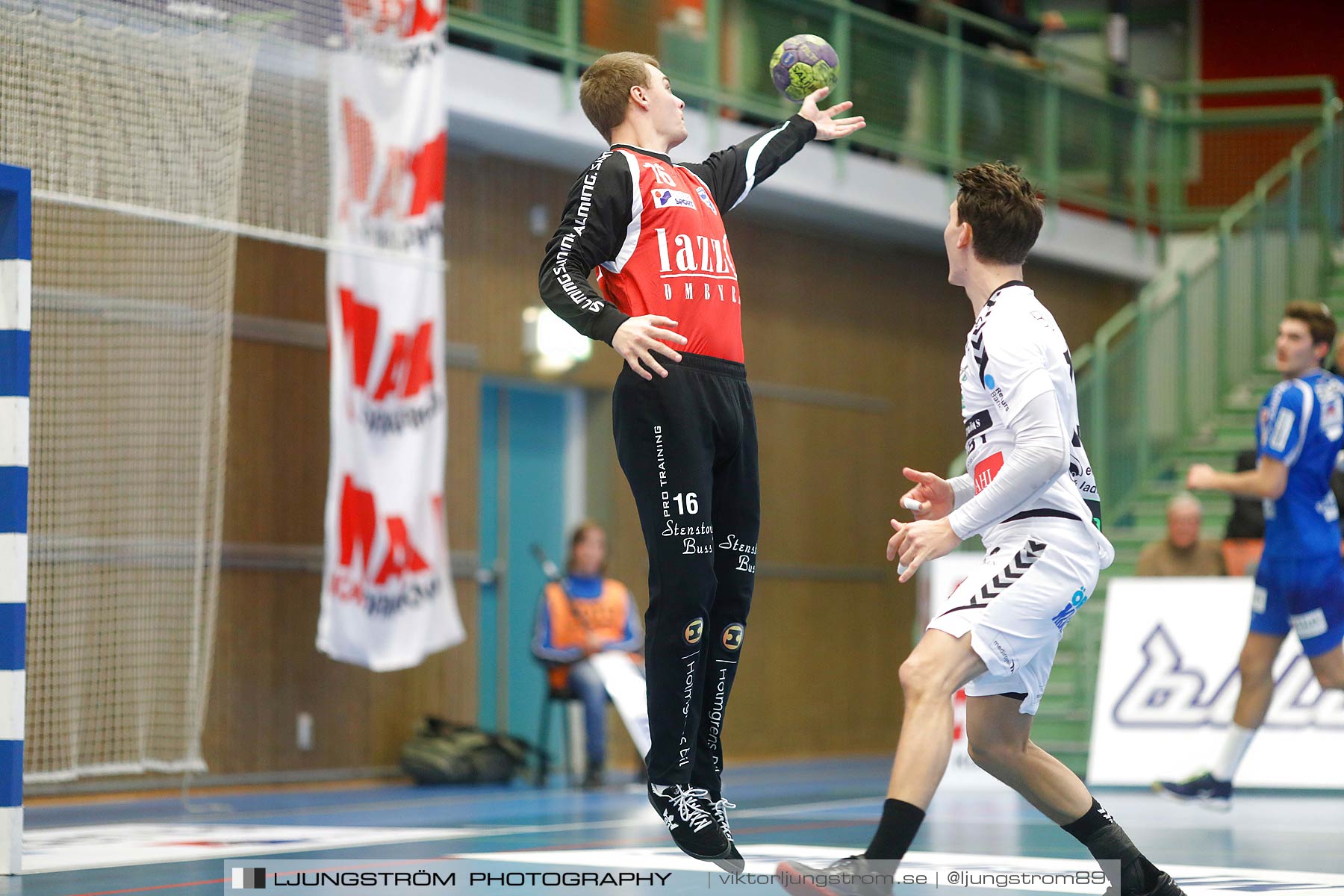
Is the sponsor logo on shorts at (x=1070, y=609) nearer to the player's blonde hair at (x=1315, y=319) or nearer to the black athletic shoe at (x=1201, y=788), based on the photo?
the player's blonde hair at (x=1315, y=319)

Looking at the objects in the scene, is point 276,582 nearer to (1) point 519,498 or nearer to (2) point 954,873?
(1) point 519,498

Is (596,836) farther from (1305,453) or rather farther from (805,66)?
(1305,453)

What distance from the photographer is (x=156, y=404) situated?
10.4m

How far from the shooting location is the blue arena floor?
5465mm

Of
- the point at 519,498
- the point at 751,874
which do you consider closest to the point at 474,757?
the point at 519,498

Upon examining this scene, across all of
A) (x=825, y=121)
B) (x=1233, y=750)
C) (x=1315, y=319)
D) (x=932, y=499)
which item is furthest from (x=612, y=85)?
(x=1233, y=750)

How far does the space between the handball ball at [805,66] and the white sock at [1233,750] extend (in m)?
4.31

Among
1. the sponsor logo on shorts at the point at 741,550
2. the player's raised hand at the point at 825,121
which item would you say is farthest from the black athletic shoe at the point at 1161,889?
the player's raised hand at the point at 825,121

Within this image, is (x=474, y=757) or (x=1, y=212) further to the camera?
(x=474, y=757)

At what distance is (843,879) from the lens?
398 cm

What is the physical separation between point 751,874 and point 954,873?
67 centimetres

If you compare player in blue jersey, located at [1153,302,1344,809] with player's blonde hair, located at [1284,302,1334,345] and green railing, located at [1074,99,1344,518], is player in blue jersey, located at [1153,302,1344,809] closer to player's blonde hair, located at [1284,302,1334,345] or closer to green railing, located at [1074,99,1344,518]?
player's blonde hair, located at [1284,302,1334,345]

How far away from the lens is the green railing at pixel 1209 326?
14.1 meters

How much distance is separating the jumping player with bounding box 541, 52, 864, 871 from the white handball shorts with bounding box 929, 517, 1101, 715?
Answer: 2.49 feet
